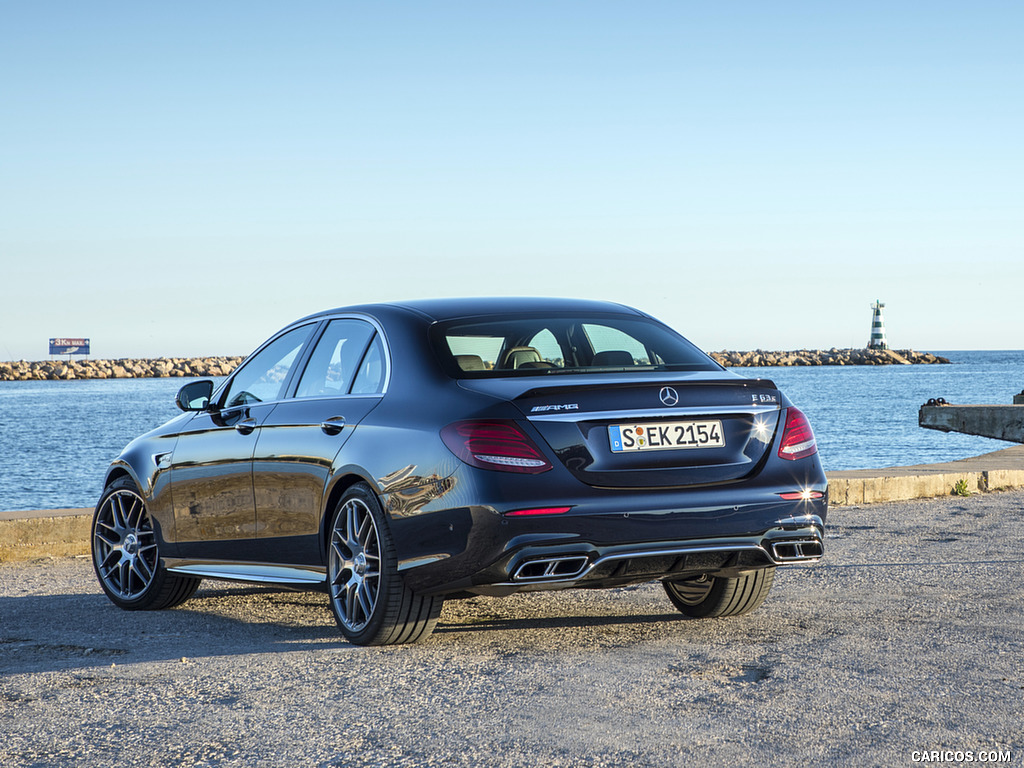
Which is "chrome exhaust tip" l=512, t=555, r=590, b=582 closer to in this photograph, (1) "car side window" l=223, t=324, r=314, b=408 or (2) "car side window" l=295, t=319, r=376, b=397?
(2) "car side window" l=295, t=319, r=376, b=397

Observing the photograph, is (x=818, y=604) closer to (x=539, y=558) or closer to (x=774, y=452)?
(x=774, y=452)

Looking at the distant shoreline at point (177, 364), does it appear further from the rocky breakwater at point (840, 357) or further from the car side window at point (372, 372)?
the car side window at point (372, 372)

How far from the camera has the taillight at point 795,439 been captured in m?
5.79

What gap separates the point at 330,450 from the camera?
606 cm

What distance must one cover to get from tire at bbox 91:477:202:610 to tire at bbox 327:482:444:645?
181cm

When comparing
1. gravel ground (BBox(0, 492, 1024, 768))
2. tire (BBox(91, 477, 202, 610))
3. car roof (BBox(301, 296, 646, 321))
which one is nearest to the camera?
gravel ground (BBox(0, 492, 1024, 768))

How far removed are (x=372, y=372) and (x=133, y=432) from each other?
5995cm

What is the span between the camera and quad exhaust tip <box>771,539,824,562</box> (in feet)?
18.7

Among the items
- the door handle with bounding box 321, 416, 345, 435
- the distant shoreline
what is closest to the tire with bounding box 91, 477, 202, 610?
the door handle with bounding box 321, 416, 345, 435

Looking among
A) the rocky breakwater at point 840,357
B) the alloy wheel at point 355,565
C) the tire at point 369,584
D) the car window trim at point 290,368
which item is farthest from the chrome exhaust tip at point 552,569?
the rocky breakwater at point 840,357

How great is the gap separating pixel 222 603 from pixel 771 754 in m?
4.56

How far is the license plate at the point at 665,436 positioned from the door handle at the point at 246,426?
222 centimetres

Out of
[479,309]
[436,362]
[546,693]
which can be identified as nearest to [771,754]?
[546,693]

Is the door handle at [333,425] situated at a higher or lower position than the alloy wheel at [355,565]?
higher
